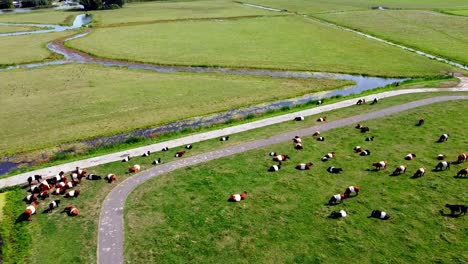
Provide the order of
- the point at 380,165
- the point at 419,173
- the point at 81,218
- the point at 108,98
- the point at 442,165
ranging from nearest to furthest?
1. the point at 81,218
2. the point at 419,173
3. the point at 442,165
4. the point at 380,165
5. the point at 108,98

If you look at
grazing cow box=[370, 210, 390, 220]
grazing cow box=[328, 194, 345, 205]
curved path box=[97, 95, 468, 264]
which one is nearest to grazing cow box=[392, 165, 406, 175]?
grazing cow box=[328, 194, 345, 205]

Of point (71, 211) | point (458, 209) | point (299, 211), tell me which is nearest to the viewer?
point (458, 209)

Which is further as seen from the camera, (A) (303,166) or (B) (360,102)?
(B) (360,102)

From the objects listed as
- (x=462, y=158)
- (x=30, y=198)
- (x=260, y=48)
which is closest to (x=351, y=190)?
(x=462, y=158)

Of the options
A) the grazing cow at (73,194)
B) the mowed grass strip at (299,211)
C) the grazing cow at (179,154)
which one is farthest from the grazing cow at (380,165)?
the grazing cow at (73,194)

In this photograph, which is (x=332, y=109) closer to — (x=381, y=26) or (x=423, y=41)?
(x=423, y=41)

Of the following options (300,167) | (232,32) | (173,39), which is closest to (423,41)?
(232,32)

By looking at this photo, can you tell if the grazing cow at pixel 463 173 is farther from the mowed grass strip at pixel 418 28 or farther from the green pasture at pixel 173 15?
the green pasture at pixel 173 15

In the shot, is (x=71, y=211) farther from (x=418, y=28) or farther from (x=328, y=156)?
(x=418, y=28)
